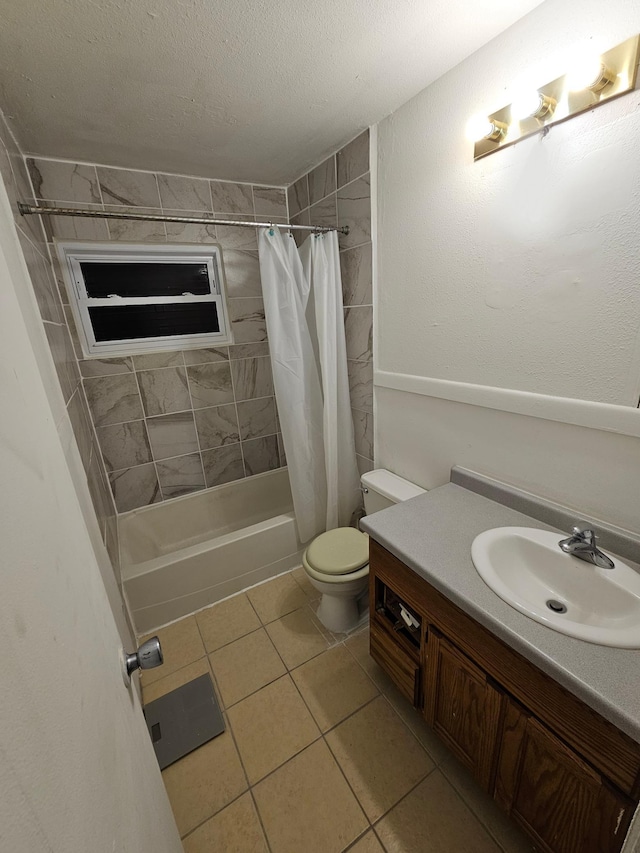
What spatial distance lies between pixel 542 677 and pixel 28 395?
1.15m

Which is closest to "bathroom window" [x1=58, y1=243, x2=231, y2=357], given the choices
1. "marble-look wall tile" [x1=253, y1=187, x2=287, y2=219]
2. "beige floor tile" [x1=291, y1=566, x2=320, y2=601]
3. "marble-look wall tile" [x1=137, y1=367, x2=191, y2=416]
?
"marble-look wall tile" [x1=137, y1=367, x2=191, y2=416]

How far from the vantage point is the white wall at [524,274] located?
3.06 feet

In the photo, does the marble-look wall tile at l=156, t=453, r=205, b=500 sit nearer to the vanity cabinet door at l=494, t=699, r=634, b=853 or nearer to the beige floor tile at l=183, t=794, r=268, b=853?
the beige floor tile at l=183, t=794, r=268, b=853

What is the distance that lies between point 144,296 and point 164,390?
57 centimetres

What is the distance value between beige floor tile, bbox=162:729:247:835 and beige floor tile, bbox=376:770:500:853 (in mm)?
507

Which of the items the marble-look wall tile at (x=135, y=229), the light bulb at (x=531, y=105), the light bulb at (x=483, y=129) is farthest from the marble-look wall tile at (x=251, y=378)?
the light bulb at (x=531, y=105)

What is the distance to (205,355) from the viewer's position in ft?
7.52

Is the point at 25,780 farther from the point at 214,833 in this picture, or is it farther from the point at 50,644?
the point at 214,833

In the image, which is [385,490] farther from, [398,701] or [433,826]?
[433,826]

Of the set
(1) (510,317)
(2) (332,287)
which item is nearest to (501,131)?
(1) (510,317)

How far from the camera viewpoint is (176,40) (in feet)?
3.41

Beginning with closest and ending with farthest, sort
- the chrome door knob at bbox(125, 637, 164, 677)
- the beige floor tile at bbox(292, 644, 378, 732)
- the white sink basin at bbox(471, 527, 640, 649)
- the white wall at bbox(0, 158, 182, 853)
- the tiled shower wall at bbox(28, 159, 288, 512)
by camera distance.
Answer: the white wall at bbox(0, 158, 182, 853)
the chrome door knob at bbox(125, 637, 164, 677)
the white sink basin at bbox(471, 527, 640, 649)
the beige floor tile at bbox(292, 644, 378, 732)
the tiled shower wall at bbox(28, 159, 288, 512)

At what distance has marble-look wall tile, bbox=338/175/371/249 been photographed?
1652mm

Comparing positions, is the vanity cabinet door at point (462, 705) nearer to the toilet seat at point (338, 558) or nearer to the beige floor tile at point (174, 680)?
the toilet seat at point (338, 558)
